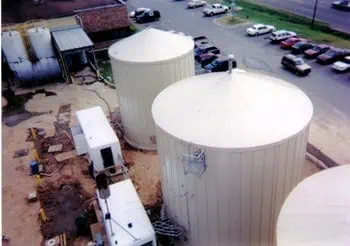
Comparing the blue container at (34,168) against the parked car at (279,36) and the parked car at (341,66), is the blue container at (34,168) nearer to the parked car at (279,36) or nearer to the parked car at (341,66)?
the parked car at (341,66)

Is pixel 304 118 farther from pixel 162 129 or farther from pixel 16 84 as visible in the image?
pixel 16 84

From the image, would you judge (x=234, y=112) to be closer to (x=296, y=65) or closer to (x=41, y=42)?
(x=296, y=65)

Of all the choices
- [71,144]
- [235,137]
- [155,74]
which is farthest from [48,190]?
[235,137]

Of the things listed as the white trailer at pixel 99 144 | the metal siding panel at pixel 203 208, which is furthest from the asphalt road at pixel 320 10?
the metal siding panel at pixel 203 208

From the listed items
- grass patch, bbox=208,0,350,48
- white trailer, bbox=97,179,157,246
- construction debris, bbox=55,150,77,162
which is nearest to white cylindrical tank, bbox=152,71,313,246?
white trailer, bbox=97,179,157,246

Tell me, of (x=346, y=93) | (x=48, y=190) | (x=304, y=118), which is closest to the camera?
(x=304, y=118)

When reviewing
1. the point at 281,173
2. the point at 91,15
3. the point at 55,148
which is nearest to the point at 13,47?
the point at 91,15
